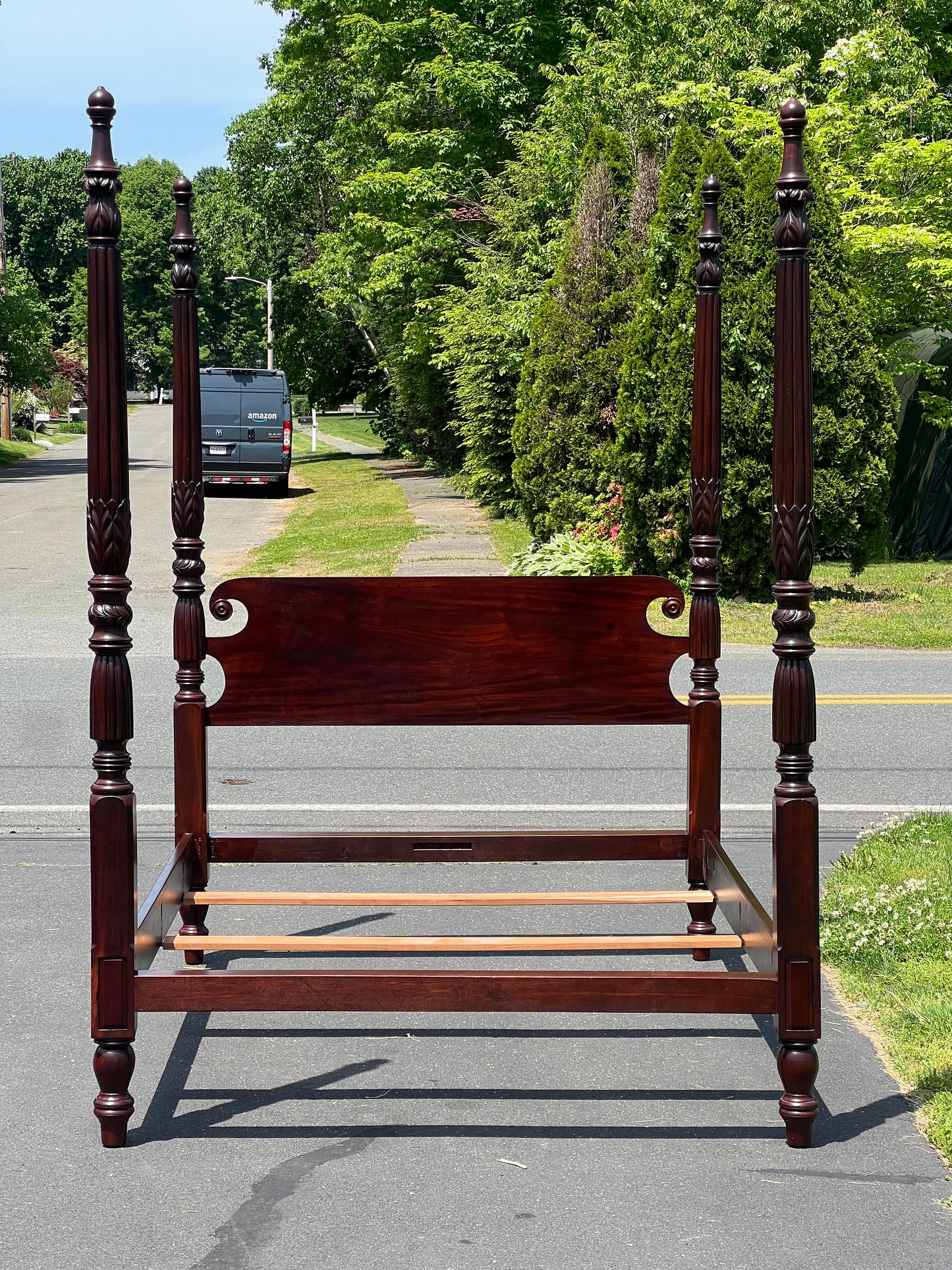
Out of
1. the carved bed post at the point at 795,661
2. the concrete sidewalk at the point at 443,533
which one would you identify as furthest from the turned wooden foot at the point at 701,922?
the concrete sidewalk at the point at 443,533

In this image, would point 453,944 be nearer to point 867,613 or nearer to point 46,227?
point 867,613

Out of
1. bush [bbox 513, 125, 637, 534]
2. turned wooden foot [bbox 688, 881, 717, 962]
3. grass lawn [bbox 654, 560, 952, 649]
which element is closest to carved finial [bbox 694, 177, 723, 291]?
turned wooden foot [bbox 688, 881, 717, 962]

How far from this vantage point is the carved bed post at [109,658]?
3543mm

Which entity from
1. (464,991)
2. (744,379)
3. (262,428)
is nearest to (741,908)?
(464,991)

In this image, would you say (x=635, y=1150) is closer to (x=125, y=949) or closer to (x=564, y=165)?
(x=125, y=949)

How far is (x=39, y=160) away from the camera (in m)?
105

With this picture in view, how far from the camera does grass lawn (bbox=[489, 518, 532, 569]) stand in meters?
18.0

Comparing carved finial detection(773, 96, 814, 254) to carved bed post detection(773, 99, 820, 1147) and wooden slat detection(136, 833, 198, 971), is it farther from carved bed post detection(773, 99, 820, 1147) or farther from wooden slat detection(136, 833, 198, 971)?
wooden slat detection(136, 833, 198, 971)

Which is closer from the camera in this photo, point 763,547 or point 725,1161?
point 725,1161

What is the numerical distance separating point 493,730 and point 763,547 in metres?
5.50

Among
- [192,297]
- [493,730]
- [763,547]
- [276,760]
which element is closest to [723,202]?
[763,547]

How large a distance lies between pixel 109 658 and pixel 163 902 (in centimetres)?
88

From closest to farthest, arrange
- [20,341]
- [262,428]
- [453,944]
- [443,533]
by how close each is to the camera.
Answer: [453,944], [443,533], [262,428], [20,341]

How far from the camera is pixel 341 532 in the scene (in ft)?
71.2
